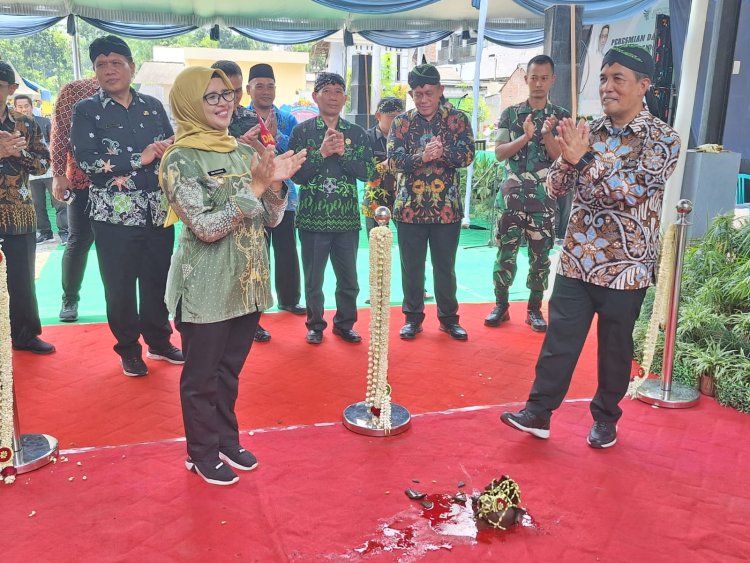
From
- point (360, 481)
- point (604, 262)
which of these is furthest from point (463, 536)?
point (604, 262)

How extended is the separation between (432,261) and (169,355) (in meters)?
1.89

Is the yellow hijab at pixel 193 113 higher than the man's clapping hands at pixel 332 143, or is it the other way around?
the yellow hijab at pixel 193 113

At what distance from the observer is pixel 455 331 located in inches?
187

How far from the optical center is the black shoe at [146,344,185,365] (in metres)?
4.14

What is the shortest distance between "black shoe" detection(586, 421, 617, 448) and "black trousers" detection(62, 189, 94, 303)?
353cm

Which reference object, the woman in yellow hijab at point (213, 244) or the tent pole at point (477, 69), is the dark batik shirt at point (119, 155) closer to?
the woman in yellow hijab at point (213, 244)

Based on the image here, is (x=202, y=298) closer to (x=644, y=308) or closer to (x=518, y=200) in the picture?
(x=518, y=200)

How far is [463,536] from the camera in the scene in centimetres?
245

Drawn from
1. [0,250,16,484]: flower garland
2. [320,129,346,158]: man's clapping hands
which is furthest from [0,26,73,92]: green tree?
[0,250,16,484]: flower garland

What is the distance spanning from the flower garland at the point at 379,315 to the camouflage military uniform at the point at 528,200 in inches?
69.1

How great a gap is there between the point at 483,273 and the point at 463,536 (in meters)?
4.69

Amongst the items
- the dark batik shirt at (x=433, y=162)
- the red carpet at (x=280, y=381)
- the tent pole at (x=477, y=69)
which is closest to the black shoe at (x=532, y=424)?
the red carpet at (x=280, y=381)

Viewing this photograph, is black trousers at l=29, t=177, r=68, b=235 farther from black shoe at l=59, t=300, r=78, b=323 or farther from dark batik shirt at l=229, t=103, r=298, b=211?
dark batik shirt at l=229, t=103, r=298, b=211

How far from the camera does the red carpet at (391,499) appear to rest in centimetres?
235
